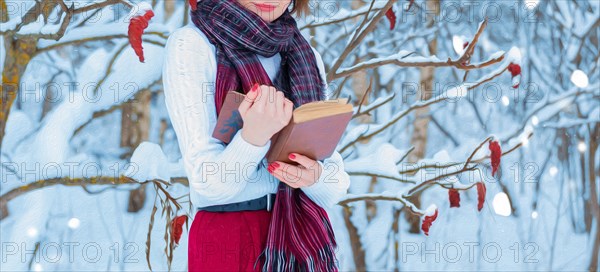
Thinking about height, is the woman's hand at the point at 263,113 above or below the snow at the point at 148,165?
above

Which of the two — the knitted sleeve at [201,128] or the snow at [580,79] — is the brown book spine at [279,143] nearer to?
the knitted sleeve at [201,128]

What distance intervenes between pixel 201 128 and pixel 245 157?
0.08m

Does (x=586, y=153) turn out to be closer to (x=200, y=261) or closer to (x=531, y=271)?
(x=531, y=271)

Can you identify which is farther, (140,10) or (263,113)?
(140,10)

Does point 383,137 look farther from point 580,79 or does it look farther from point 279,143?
point 279,143

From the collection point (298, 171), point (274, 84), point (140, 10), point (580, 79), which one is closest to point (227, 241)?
point (298, 171)

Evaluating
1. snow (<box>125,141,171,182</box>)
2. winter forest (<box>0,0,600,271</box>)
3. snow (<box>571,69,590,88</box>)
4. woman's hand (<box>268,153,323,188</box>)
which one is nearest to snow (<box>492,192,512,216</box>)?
winter forest (<box>0,0,600,271</box>)

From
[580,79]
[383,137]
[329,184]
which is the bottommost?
[329,184]

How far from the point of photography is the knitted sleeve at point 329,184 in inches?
38.5

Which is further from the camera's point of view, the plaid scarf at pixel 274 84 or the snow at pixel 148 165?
the snow at pixel 148 165

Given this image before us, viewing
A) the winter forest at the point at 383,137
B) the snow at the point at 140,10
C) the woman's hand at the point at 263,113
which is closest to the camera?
the woman's hand at the point at 263,113

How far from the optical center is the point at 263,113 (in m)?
0.83

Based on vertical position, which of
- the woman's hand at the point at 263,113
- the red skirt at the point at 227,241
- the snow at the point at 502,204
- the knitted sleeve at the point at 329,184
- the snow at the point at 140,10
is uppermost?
the snow at the point at 140,10

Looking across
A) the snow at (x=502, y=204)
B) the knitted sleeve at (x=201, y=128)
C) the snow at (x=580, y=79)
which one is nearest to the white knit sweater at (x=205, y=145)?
the knitted sleeve at (x=201, y=128)
